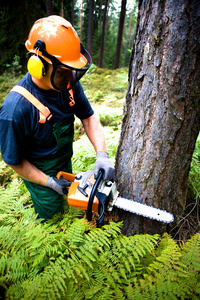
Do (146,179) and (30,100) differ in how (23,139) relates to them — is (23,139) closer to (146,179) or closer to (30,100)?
(30,100)

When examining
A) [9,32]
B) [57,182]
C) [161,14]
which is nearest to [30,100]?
[57,182]

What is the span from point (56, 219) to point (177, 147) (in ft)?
5.75

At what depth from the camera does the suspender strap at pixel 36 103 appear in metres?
1.78

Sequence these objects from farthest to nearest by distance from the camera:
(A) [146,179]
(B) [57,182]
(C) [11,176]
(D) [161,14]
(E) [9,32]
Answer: (E) [9,32]
(C) [11,176]
(B) [57,182]
(A) [146,179]
(D) [161,14]

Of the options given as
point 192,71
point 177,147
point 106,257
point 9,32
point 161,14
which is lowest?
point 106,257

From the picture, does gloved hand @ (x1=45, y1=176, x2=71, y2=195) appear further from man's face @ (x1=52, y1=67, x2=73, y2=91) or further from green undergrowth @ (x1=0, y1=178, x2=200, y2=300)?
man's face @ (x1=52, y1=67, x2=73, y2=91)

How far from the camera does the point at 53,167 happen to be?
2328 millimetres

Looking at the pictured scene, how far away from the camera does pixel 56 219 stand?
7.57ft

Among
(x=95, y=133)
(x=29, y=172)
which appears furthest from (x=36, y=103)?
(x=95, y=133)

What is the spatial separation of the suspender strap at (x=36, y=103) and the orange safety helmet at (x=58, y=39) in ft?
1.27

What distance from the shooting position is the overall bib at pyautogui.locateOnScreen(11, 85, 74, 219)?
2.17 m

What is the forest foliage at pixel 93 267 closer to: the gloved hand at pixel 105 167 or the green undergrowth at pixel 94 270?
the green undergrowth at pixel 94 270

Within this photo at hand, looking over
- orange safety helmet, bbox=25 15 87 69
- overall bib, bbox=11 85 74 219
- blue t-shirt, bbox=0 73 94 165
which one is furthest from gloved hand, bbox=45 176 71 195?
orange safety helmet, bbox=25 15 87 69

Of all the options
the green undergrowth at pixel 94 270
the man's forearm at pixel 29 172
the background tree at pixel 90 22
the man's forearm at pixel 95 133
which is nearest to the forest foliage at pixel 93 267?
the green undergrowth at pixel 94 270
